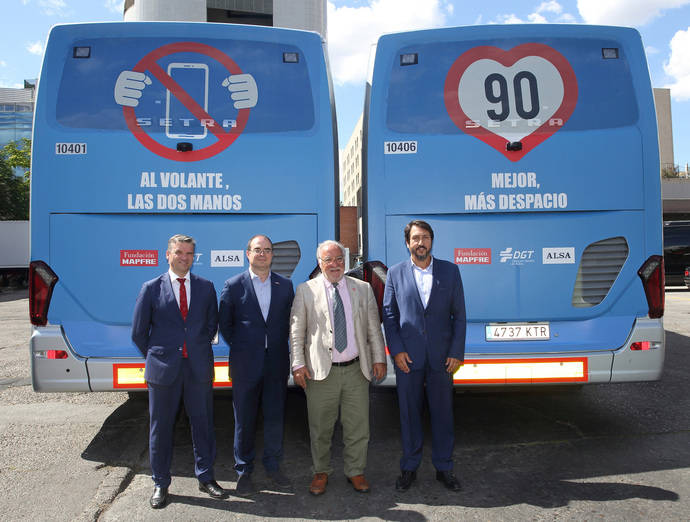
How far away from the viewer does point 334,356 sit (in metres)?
3.42

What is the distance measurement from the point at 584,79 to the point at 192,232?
10.3 ft

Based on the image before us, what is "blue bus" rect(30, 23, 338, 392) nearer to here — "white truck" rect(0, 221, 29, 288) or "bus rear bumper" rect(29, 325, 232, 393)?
"bus rear bumper" rect(29, 325, 232, 393)

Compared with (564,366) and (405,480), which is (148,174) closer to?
(405,480)

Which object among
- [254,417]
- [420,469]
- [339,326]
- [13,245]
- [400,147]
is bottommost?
[420,469]

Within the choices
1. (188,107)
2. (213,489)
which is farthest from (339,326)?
(188,107)

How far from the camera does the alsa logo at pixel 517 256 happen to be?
12.9 feet

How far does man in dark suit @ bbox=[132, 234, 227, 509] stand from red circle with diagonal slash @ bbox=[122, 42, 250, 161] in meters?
0.85

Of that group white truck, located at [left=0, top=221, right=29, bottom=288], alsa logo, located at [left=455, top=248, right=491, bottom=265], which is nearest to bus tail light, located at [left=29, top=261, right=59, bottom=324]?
alsa logo, located at [left=455, top=248, right=491, bottom=265]

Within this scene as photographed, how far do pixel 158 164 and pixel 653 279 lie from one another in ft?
12.1

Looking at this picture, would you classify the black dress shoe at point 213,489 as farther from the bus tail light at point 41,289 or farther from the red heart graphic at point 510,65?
the red heart graphic at point 510,65

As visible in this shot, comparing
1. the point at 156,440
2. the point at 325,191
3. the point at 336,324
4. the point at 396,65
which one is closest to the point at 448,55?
the point at 396,65

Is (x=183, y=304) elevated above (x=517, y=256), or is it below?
below

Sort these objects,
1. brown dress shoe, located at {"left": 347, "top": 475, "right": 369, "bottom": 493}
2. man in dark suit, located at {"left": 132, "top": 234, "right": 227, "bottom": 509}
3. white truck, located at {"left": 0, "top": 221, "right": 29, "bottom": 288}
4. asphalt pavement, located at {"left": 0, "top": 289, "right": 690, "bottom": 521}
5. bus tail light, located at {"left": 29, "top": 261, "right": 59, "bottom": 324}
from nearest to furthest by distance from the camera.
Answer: asphalt pavement, located at {"left": 0, "top": 289, "right": 690, "bottom": 521} → man in dark suit, located at {"left": 132, "top": 234, "right": 227, "bottom": 509} → brown dress shoe, located at {"left": 347, "top": 475, "right": 369, "bottom": 493} → bus tail light, located at {"left": 29, "top": 261, "right": 59, "bottom": 324} → white truck, located at {"left": 0, "top": 221, "right": 29, "bottom": 288}

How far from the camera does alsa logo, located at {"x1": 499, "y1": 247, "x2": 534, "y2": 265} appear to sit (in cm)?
394
